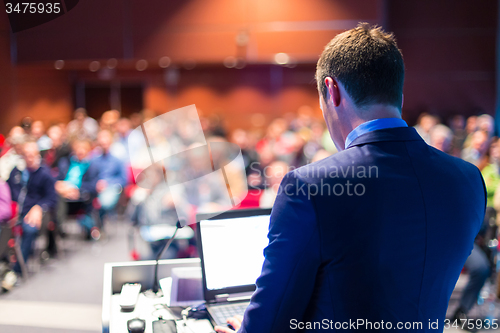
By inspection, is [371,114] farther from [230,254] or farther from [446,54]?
[446,54]

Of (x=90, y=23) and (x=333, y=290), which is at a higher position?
(x=90, y=23)

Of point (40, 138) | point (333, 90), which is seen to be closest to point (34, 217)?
point (40, 138)

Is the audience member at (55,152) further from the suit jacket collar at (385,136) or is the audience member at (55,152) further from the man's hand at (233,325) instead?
the suit jacket collar at (385,136)

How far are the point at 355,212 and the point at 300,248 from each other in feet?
0.38

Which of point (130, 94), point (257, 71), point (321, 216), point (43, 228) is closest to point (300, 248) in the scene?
point (321, 216)

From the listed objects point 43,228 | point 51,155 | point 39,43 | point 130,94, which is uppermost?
point 39,43

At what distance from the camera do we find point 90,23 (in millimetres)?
6703

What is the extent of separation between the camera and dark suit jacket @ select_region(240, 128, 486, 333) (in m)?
0.72

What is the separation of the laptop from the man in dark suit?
65cm

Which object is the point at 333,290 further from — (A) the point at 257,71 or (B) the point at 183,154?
(A) the point at 257,71

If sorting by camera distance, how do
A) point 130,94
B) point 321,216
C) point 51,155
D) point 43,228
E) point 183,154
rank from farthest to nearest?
point 130,94
point 51,155
point 43,228
point 183,154
point 321,216

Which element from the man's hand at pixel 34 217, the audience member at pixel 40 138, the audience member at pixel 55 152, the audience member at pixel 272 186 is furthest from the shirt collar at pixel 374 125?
the audience member at pixel 40 138

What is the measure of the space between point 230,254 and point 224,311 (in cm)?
19

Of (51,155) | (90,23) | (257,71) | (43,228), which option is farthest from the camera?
(257,71)
